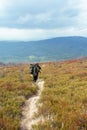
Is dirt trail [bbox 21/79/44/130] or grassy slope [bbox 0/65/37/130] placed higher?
grassy slope [bbox 0/65/37/130]

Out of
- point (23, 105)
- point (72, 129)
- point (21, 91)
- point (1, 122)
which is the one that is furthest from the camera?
point (21, 91)

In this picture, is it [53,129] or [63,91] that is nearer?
[53,129]

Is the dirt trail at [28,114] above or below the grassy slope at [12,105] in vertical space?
below

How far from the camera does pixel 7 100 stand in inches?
603

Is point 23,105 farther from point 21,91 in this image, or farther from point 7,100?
point 21,91

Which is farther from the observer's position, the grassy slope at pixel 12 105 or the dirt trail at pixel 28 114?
the dirt trail at pixel 28 114

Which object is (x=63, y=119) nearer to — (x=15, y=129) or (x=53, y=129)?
(x=53, y=129)

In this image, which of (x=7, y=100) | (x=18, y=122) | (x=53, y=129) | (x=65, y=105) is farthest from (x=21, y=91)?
(x=53, y=129)

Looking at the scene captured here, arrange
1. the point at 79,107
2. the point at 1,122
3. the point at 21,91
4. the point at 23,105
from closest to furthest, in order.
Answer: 1. the point at 1,122
2. the point at 79,107
3. the point at 23,105
4. the point at 21,91

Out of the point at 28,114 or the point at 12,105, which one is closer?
the point at 28,114

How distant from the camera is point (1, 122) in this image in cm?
1091

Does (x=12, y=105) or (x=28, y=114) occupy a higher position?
(x=12, y=105)

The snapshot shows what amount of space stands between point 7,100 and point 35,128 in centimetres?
506

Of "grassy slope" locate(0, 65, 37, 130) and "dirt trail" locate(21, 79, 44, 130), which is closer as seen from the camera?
"grassy slope" locate(0, 65, 37, 130)
